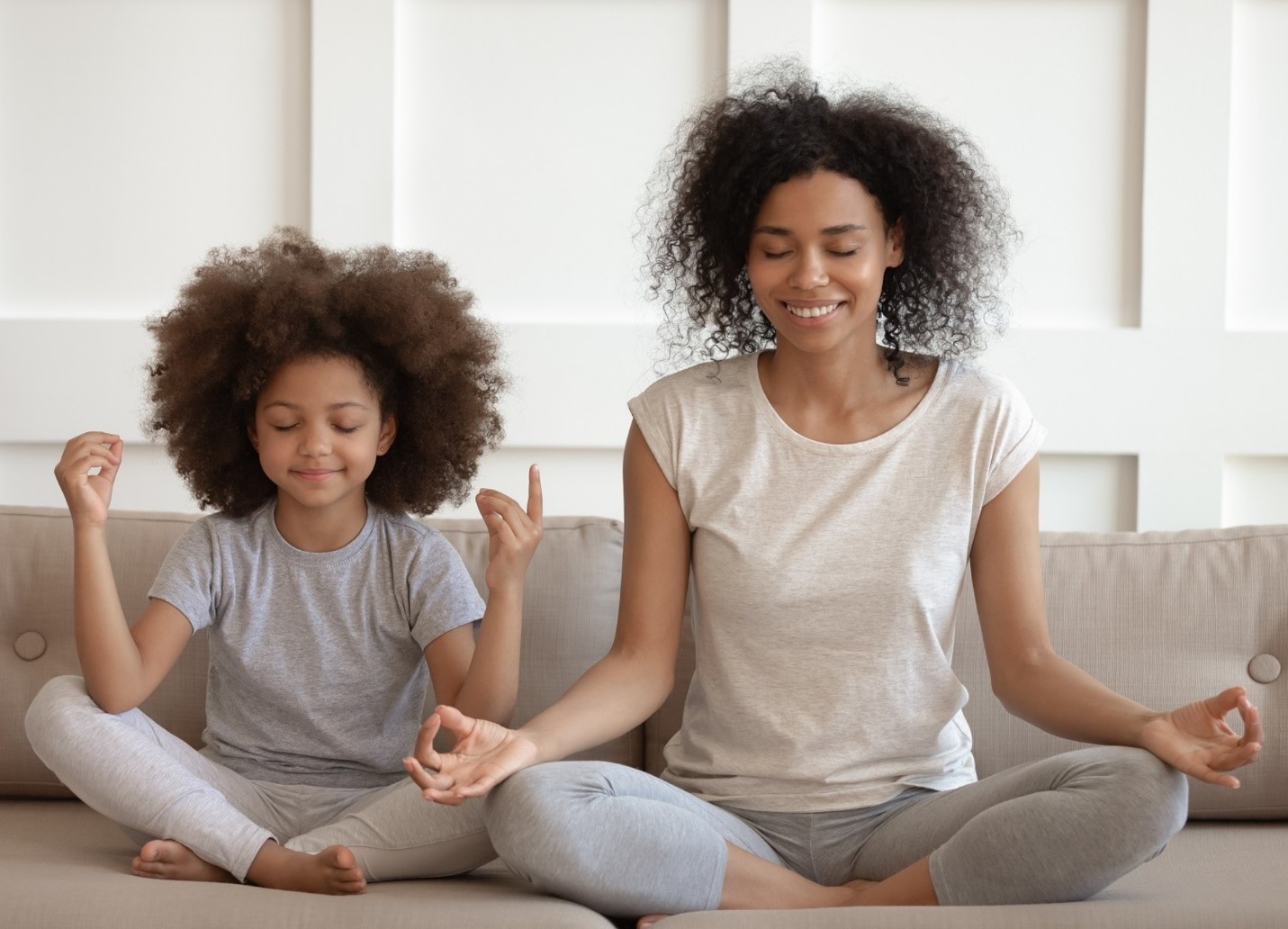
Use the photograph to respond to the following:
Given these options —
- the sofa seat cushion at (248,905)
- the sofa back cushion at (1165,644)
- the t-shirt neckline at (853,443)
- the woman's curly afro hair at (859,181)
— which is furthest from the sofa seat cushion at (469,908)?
the woman's curly afro hair at (859,181)

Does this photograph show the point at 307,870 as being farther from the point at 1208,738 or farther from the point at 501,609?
the point at 1208,738

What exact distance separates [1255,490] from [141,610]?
1809 mm

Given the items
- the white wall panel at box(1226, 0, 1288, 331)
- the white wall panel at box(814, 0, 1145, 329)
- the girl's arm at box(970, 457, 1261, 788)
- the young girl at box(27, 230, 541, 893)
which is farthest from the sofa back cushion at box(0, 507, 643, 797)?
the white wall panel at box(1226, 0, 1288, 331)

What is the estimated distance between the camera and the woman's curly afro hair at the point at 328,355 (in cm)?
184

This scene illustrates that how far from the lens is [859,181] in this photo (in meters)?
1.69

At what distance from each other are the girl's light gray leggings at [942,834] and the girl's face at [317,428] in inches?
19.6

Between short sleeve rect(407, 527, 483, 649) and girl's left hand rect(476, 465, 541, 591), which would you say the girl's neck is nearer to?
short sleeve rect(407, 527, 483, 649)

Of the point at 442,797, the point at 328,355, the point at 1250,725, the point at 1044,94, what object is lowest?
the point at 442,797

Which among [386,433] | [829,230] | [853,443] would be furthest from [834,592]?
[386,433]

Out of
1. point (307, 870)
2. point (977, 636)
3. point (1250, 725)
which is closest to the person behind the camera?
point (1250, 725)

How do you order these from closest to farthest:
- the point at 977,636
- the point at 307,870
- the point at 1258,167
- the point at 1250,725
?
the point at 1250,725, the point at 307,870, the point at 977,636, the point at 1258,167

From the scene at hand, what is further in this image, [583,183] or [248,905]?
[583,183]

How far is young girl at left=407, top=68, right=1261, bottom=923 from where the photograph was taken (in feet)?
5.21

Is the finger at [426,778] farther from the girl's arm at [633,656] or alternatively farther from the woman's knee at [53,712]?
the woman's knee at [53,712]
